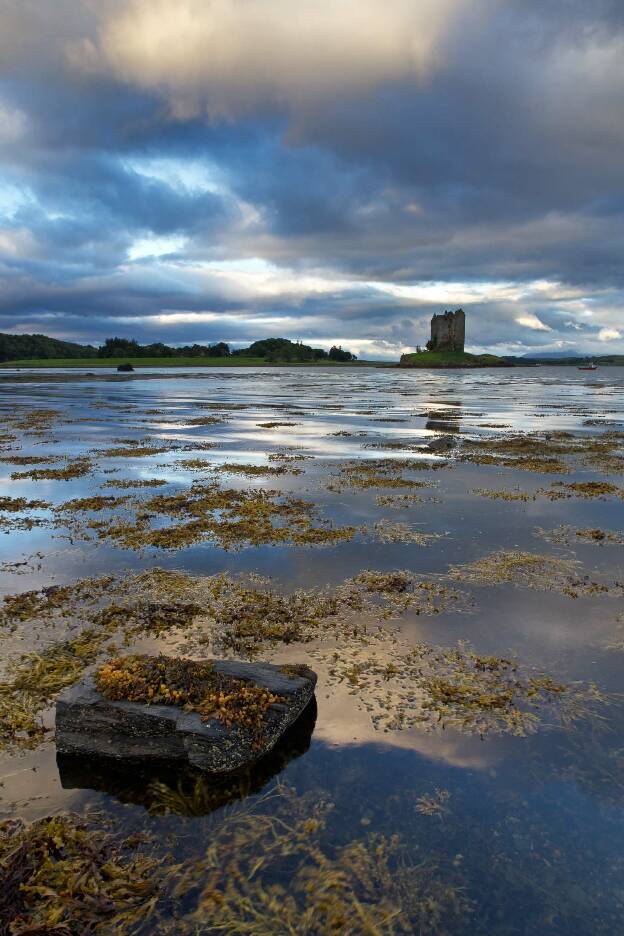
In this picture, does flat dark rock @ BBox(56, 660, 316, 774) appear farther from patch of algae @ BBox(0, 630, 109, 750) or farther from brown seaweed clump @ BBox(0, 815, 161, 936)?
brown seaweed clump @ BBox(0, 815, 161, 936)

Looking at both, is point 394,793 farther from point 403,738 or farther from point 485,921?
point 485,921

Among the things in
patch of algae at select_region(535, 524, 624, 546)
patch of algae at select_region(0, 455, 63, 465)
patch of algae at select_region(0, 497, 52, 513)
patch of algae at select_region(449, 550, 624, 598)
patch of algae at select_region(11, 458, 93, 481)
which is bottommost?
A: patch of algae at select_region(449, 550, 624, 598)

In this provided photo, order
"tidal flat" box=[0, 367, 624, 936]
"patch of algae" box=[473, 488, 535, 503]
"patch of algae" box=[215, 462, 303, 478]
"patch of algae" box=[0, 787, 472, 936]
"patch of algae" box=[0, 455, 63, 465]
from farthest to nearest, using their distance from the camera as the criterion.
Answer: "patch of algae" box=[0, 455, 63, 465]
"patch of algae" box=[215, 462, 303, 478]
"patch of algae" box=[473, 488, 535, 503]
"tidal flat" box=[0, 367, 624, 936]
"patch of algae" box=[0, 787, 472, 936]

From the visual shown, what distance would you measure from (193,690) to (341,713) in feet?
6.66

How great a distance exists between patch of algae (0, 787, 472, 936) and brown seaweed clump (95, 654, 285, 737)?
120cm

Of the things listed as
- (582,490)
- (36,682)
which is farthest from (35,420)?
(36,682)

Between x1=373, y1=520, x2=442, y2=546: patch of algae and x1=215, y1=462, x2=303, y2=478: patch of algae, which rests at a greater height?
x1=215, y1=462, x2=303, y2=478: patch of algae

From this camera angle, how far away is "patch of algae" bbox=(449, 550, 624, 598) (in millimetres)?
11453

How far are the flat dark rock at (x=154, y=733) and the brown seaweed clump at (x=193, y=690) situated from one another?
79 mm

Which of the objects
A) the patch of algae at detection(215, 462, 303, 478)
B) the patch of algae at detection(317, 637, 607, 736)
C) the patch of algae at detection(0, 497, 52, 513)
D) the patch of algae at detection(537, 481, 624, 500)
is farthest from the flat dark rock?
the patch of algae at detection(215, 462, 303, 478)

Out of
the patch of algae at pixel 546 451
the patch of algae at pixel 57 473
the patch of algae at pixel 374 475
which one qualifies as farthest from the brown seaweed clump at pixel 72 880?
the patch of algae at pixel 546 451

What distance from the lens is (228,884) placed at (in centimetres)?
510

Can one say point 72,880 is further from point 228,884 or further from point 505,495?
point 505,495

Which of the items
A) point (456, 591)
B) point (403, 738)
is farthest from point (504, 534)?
point (403, 738)
